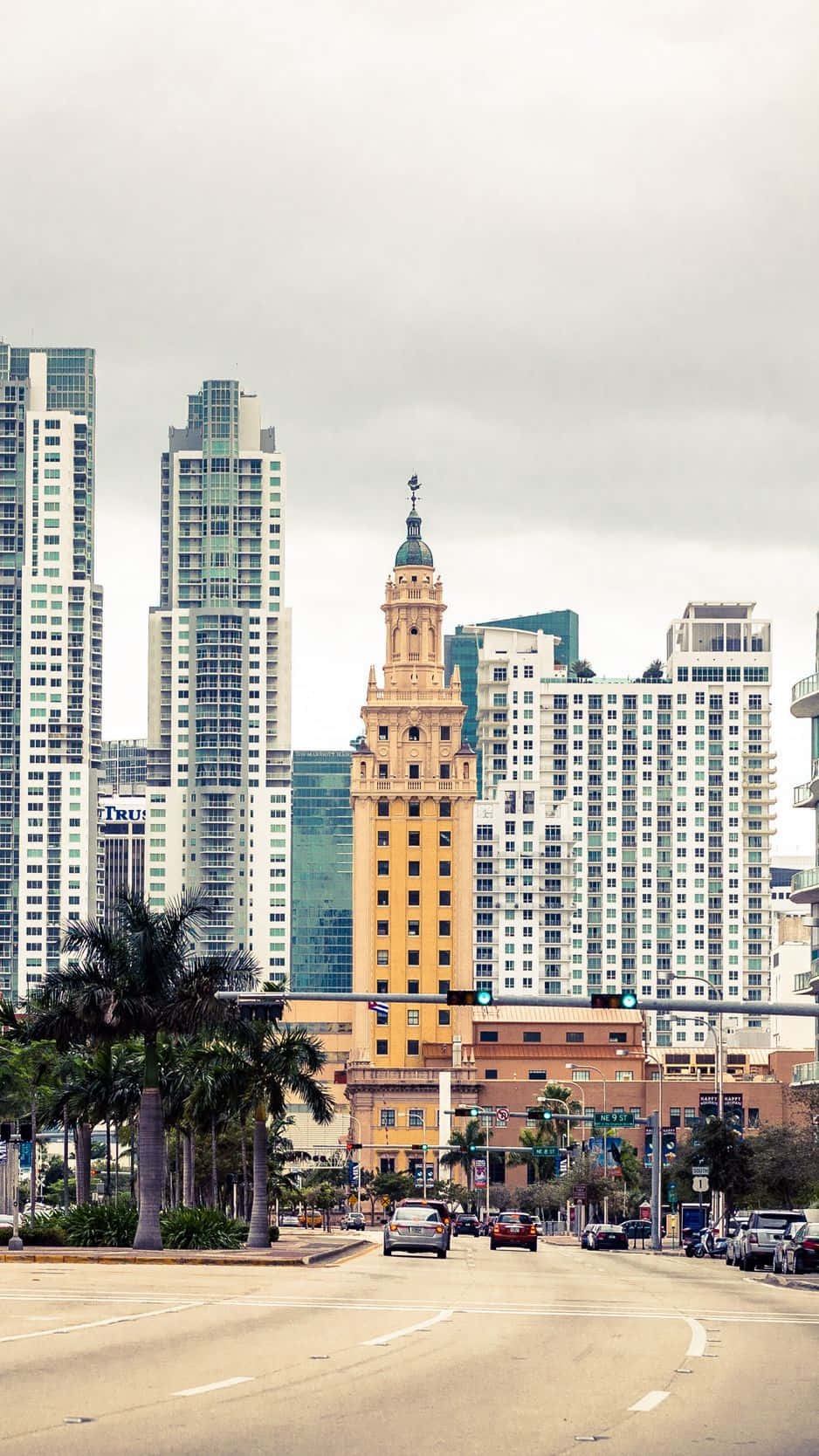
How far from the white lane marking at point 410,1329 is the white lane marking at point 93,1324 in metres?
3.20

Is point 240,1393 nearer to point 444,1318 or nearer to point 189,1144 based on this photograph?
point 444,1318

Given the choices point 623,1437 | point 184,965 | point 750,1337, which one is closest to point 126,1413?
point 623,1437

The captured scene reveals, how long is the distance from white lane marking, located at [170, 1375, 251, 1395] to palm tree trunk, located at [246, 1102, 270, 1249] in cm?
4060

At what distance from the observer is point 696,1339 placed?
2628 cm

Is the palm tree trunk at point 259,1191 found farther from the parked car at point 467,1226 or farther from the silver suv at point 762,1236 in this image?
the parked car at point 467,1226

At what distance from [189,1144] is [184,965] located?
27606 mm

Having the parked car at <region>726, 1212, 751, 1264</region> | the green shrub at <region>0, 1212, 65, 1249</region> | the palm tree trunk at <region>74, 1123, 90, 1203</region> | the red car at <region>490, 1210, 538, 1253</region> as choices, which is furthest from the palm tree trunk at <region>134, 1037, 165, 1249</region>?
the red car at <region>490, 1210, 538, 1253</region>

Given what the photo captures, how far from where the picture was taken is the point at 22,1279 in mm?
39250

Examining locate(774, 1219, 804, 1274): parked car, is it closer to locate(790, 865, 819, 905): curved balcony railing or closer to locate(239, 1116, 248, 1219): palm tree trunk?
locate(239, 1116, 248, 1219): palm tree trunk

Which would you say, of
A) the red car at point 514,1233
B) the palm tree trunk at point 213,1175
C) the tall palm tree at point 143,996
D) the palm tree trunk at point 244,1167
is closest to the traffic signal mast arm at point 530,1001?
the tall palm tree at point 143,996

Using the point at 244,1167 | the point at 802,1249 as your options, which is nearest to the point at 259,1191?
the point at 802,1249

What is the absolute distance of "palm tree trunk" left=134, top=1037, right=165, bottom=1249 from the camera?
55.5 meters

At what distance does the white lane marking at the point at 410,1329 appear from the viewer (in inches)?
955

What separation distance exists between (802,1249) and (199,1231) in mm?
16967
